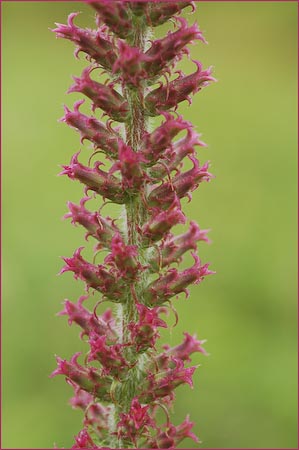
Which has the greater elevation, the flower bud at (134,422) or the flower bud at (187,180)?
the flower bud at (187,180)

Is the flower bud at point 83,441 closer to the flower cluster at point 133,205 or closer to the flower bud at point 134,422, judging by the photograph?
the flower cluster at point 133,205

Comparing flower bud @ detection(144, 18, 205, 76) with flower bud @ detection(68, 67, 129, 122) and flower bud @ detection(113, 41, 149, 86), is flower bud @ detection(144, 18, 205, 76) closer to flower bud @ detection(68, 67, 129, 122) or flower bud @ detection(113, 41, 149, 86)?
flower bud @ detection(113, 41, 149, 86)

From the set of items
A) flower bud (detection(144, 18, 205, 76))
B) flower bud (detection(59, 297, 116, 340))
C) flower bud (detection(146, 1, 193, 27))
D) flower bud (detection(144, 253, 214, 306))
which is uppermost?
flower bud (detection(146, 1, 193, 27))

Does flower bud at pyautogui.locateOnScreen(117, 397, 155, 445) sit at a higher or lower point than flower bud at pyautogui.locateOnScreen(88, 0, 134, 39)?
lower

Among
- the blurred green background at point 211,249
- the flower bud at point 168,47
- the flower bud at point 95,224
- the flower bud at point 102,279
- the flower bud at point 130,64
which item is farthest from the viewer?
the blurred green background at point 211,249

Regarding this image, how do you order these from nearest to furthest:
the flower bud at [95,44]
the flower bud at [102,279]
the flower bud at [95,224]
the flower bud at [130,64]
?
the flower bud at [130,64], the flower bud at [95,44], the flower bud at [102,279], the flower bud at [95,224]

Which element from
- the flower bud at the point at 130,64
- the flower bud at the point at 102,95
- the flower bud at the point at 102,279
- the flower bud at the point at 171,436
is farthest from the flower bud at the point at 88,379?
the flower bud at the point at 130,64

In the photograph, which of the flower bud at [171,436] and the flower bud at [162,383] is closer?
the flower bud at [162,383]

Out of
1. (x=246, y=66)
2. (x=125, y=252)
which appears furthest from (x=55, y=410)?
(x=246, y=66)

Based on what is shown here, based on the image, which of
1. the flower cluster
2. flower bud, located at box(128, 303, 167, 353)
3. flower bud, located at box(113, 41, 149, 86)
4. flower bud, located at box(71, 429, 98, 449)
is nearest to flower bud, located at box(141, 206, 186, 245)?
the flower cluster

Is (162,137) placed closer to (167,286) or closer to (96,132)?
(96,132)
